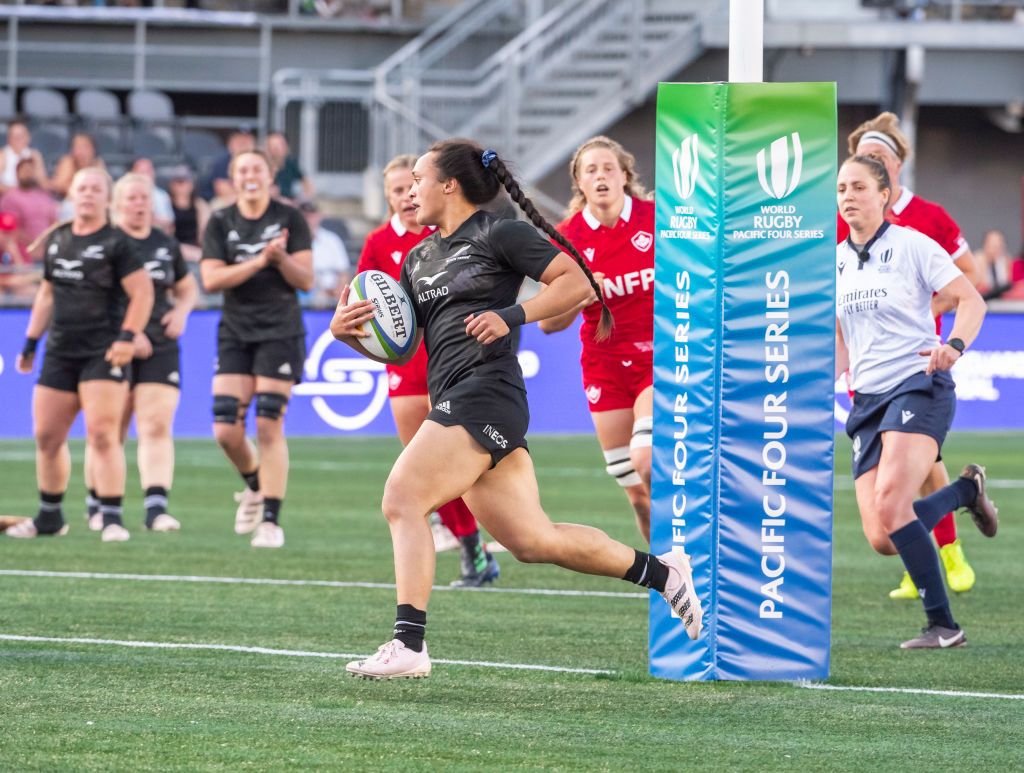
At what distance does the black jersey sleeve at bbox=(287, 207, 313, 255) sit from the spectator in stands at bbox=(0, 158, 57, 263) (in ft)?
29.1

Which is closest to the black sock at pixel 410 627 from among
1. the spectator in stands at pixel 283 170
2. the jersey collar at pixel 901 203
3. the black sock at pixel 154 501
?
the jersey collar at pixel 901 203

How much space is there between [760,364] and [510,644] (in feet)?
5.78

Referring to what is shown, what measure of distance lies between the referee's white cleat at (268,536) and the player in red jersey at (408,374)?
4.68ft

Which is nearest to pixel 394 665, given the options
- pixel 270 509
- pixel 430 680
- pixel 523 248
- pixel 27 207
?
pixel 430 680

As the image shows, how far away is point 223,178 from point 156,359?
9.51 m

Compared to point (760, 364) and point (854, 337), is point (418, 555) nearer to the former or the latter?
point (760, 364)

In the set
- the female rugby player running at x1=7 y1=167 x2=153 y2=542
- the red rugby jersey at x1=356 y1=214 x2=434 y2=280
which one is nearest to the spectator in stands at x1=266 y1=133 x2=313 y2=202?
the female rugby player running at x1=7 y1=167 x2=153 y2=542

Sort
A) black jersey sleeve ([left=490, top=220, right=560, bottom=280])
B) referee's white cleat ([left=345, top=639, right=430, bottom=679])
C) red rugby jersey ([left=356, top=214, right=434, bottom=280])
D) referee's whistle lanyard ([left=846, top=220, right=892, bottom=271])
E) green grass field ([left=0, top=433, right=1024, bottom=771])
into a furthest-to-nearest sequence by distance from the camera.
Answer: red rugby jersey ([left=356, top=214, right=434, bottom=280]), referee's whistle lanyard ([left=846, top=220, right=892, bottom=271]), black jersey sleeve ([left=490, top=220, right=560, bottom=280]), referee's white cleat ([left=345, top=639, right=430, bottom=679]), green grass field ([left=0, top=433, right=1024, bottom=771])

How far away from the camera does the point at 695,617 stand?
20.4ft

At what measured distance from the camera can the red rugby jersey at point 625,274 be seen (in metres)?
8.71

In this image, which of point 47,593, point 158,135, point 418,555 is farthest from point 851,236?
point 158,135

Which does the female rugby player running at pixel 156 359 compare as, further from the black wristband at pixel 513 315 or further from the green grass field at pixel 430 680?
the black wristband at pixel 513 315

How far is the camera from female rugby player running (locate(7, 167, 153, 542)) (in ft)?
35.2

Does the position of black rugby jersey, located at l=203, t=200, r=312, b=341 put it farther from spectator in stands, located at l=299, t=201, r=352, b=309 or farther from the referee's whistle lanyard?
spectator in stands, located at l=299, t=201, r=352, b=309
